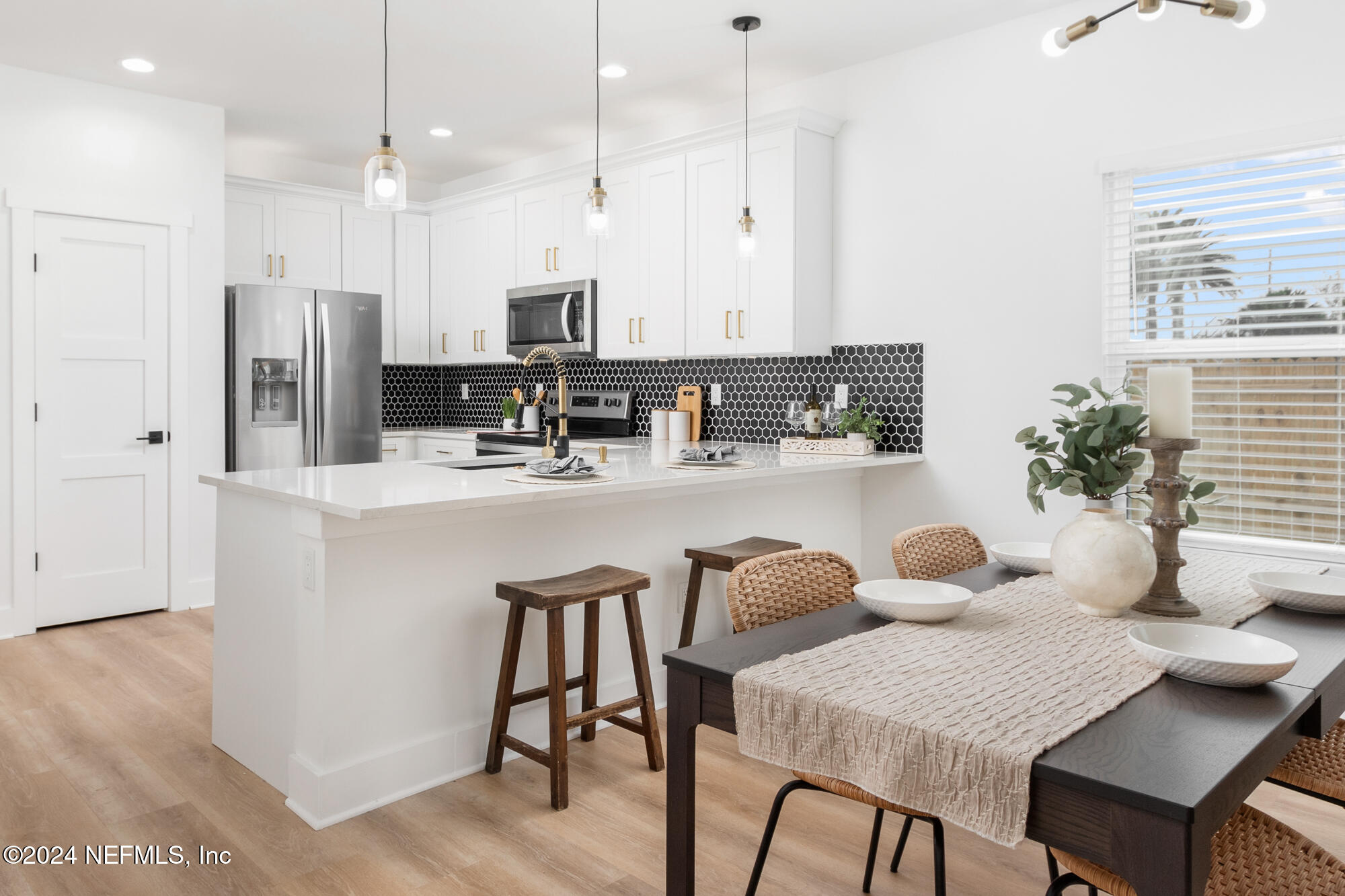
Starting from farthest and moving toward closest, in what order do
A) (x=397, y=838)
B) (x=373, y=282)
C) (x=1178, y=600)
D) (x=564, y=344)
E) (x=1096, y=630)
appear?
1. (x=373, y=282)
2. (x=564, y=344)
3. (x=397, y=838)
4. (x=1178, y=600)
5. (x=1096, y=630)

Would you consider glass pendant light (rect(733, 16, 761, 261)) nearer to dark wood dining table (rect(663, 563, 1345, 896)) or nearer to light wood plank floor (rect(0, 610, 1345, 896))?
light wood plank floor (rect(0, 610, 1345, 896))

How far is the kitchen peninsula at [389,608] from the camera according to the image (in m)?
2.36

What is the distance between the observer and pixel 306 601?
238cm

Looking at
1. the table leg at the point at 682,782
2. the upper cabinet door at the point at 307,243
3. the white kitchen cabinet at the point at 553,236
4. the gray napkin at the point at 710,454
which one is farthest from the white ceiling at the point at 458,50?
the table leg at the point at 682,782

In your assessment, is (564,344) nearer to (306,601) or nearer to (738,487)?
(738,487)

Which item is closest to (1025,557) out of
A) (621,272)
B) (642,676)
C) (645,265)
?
(642,676)

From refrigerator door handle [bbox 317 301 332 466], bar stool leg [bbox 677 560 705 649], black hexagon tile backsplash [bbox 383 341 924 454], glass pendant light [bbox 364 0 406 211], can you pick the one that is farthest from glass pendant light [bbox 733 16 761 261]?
refrigerator door handle [bbox 317 301 332 466]

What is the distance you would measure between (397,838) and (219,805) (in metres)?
0.55

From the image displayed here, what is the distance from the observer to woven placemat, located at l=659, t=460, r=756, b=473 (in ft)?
10.3

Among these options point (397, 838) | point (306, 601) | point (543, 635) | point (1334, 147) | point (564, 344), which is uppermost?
point (1334, 147)

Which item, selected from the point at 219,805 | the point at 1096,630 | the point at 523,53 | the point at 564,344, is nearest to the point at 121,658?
the point at 219,805

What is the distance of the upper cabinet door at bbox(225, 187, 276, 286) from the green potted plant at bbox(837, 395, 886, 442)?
3.61m

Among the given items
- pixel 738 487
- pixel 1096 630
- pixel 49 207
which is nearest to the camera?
pixel 1096 630

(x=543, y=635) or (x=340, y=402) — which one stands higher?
(x=340, y=402)
